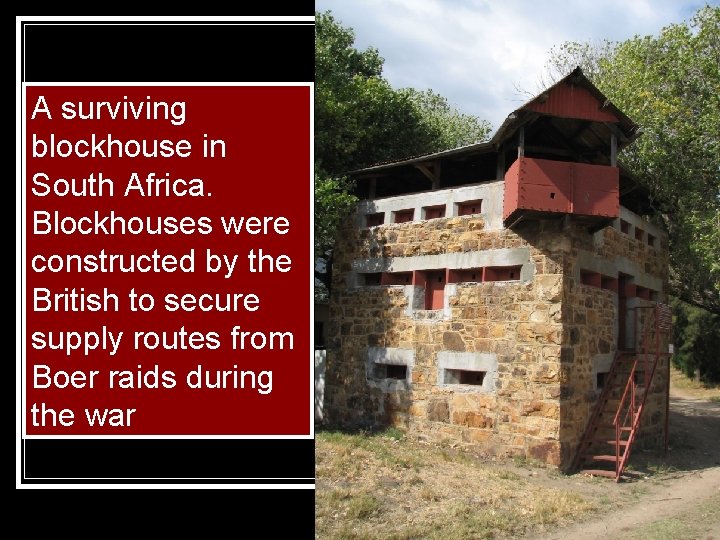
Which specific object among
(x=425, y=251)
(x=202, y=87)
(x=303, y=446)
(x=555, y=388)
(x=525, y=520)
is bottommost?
(x=525, y=520)

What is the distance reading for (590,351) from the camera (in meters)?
12.2

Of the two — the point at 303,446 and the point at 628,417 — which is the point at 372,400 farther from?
the point at 303,446

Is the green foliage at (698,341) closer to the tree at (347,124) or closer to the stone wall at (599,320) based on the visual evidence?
the stone wall at (599,320)

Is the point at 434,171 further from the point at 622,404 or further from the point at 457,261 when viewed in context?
the point at 622,404

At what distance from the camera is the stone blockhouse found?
11.5 m

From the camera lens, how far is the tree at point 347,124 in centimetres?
1466

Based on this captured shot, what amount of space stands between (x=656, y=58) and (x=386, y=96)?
7503 mm

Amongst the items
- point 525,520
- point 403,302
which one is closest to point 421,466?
point 525,520

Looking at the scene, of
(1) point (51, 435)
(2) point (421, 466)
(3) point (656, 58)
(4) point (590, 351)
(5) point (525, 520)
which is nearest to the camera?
(1) point (51, 435)

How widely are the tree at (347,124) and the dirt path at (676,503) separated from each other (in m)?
8.19

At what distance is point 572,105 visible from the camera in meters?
11.5

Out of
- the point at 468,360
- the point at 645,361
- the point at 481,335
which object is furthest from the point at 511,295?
the point at 645,361

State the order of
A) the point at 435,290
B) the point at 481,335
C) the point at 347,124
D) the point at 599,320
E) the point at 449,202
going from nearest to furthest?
the point at 481,335 < the point at 599,320 < the point at 449,202 < the point at 435,290 < the point at 347,124

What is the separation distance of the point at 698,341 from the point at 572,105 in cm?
2068
